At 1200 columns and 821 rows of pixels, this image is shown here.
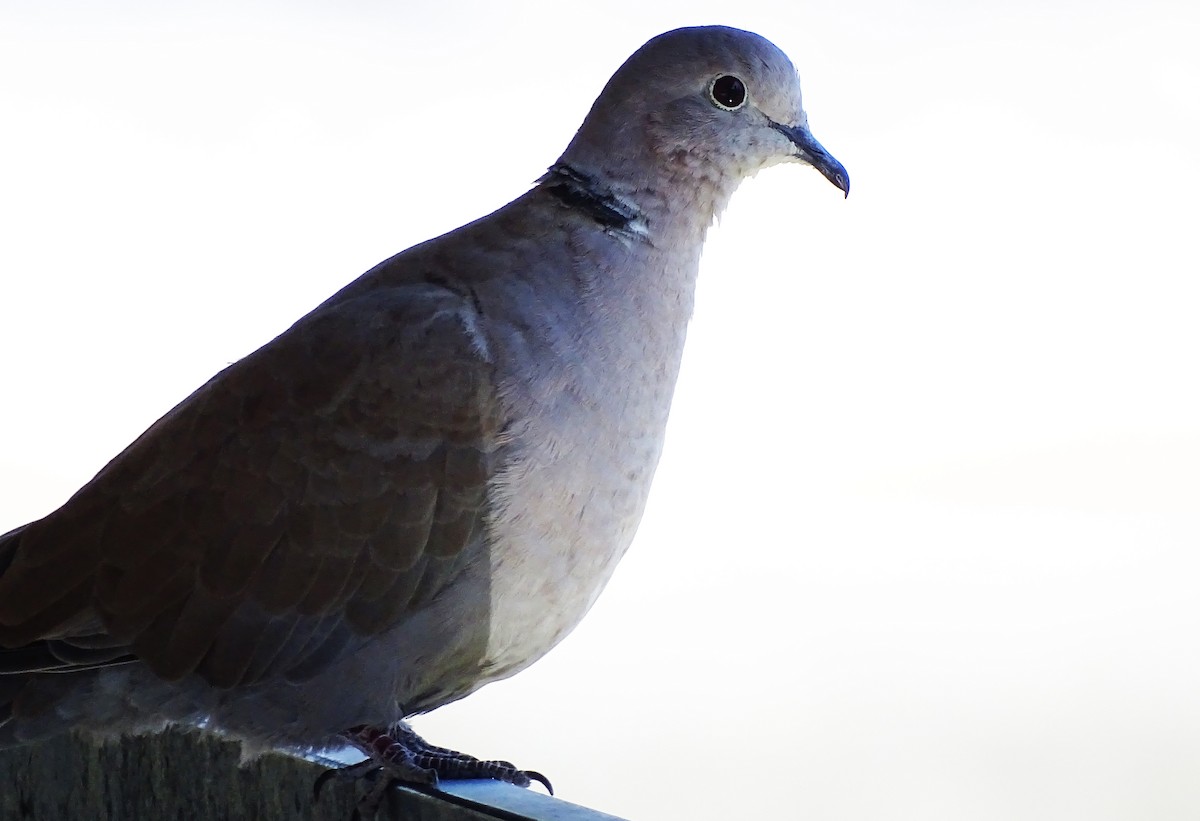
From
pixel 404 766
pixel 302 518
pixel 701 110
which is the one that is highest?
pixel 701 110

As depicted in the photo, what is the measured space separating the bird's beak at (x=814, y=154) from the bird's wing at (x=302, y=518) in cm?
41

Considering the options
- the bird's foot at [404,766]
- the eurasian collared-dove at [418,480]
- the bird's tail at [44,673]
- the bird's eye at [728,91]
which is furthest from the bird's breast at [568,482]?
the bird's tail at [44,673]

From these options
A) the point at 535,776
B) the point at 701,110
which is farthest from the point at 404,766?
the point at 701,110

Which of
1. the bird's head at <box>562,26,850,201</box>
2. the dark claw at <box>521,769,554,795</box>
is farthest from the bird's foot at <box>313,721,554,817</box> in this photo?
the bird's head at <box>562,26,850,201</box>

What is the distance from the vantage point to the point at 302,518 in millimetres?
1407

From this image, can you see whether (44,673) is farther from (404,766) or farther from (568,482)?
(568,482)

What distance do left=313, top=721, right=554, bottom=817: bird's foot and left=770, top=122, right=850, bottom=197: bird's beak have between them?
726mm

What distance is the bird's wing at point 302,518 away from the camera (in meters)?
1.38

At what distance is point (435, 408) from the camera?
1380 millimetres

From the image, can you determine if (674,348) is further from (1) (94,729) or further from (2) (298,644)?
(1) (94,729)

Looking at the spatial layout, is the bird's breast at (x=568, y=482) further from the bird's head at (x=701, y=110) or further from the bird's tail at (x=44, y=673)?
the bird's tail at (x=44, y=673)

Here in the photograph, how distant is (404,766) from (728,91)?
2.55ft

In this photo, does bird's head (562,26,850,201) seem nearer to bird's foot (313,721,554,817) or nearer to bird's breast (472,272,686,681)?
bird's breast (472,272,686,681)

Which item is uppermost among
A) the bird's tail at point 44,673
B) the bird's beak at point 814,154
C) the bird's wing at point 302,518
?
the bird's beak at point 814,154
